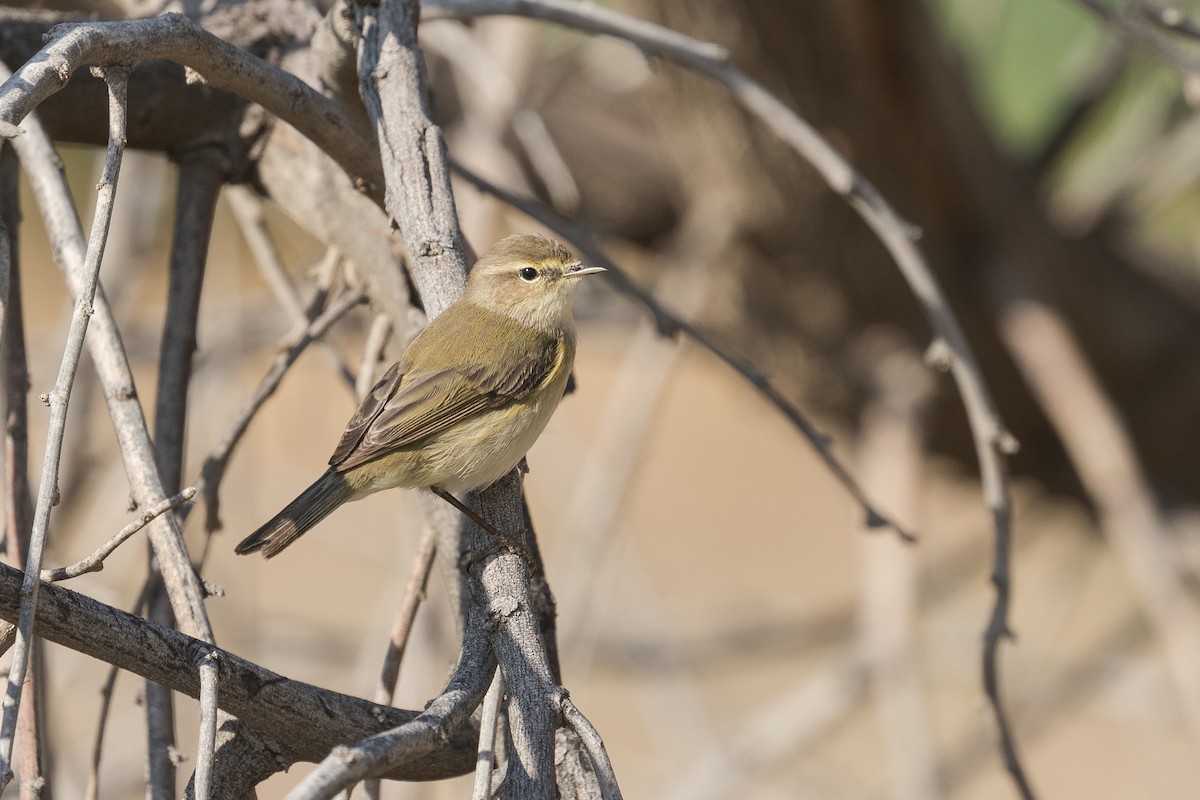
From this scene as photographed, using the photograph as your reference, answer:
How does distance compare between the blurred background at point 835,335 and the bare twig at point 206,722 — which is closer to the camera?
the bare twig at point 206,722

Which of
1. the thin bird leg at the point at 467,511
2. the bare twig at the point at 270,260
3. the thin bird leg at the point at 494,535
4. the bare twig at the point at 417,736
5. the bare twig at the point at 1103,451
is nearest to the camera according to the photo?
the bare twig at the point at 417,736

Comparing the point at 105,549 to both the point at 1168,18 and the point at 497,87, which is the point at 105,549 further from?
the point at 497,87

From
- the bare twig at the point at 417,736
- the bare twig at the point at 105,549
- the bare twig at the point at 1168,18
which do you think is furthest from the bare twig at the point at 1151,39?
the bare twig at the point at 105,549

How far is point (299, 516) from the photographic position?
268 cm

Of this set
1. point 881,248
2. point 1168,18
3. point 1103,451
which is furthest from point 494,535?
point 1103,451

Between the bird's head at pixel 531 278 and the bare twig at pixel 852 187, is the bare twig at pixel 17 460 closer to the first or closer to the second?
the bare twig at pixel 852 187

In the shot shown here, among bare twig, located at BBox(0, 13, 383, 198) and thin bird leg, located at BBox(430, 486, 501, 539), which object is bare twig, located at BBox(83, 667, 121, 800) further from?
bare twig, located at BBox(0, 13, 383, 198)

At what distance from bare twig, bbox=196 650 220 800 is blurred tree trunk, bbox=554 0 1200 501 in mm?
3360

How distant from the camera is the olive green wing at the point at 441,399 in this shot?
2.85 m

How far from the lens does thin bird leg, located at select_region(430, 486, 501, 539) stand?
221 cm

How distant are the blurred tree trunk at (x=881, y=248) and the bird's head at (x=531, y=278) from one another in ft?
4.47

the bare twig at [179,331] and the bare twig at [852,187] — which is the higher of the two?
the bare twig at [852,187]

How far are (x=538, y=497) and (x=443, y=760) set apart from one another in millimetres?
10340

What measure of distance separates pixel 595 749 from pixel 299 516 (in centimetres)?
137
